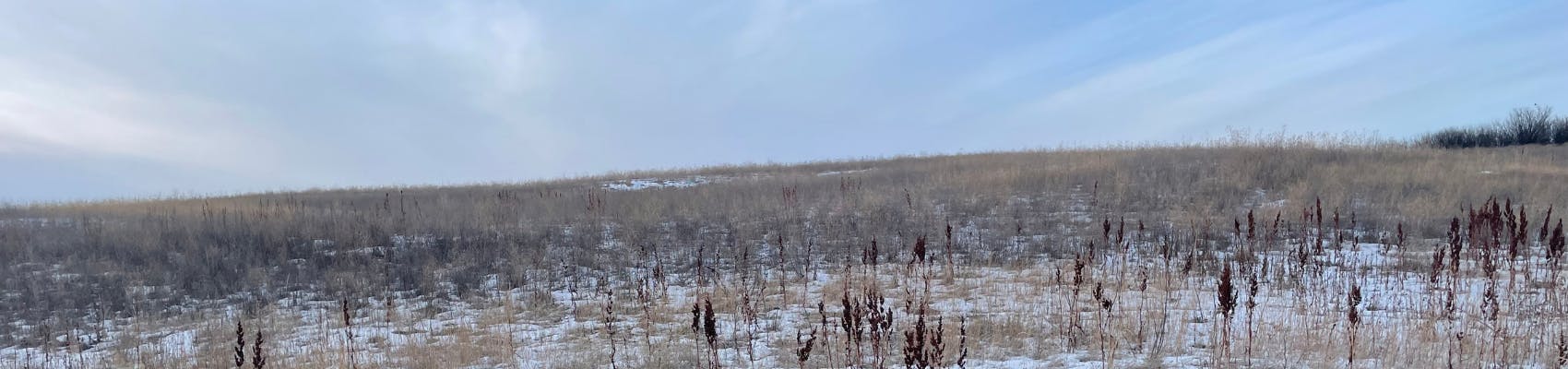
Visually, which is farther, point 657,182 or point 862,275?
point 657,182

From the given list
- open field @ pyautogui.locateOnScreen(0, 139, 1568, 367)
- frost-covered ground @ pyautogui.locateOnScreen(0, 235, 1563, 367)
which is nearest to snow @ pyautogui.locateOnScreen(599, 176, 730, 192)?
open field @ pyautogui.locateOnScreen(0, 139, 1568, 367)

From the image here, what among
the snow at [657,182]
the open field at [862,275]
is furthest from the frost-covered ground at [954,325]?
the snow at [657,182]

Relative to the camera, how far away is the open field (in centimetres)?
480

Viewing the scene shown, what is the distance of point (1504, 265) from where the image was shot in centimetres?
727

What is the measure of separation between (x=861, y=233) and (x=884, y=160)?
54.0ft

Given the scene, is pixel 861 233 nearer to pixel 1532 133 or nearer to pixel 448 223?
pixel 448 223

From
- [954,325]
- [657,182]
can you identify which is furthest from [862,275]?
[657,182]

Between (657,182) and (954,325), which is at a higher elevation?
(657,182)

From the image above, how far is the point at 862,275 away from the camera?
791cm

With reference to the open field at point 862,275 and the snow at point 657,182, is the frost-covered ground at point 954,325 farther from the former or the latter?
the snow at point 657,182

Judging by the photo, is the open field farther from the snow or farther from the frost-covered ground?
the snow

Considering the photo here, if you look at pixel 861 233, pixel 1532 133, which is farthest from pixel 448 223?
pixel 1532 133

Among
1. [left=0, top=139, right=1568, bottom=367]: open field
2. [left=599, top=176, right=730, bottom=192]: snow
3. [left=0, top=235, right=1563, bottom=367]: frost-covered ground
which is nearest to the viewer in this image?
[left=0, top=235, right=1563, bottom=367]: frost-covered ground

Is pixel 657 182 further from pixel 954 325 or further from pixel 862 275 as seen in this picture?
pixel 954 325
